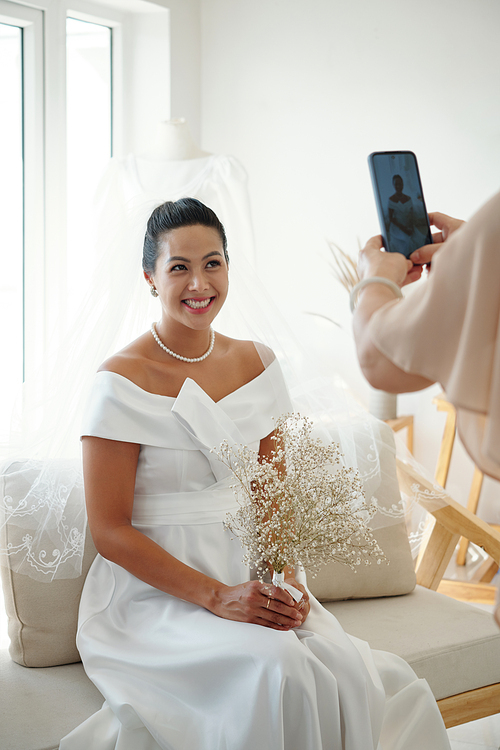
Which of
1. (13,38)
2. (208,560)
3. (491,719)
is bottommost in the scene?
(491,719)

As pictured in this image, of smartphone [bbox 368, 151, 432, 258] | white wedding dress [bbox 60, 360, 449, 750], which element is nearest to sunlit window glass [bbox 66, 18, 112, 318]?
white wedding dress [bbox 60, 360, 449, 750]

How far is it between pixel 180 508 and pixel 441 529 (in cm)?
94

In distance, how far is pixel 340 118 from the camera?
398 centimetres

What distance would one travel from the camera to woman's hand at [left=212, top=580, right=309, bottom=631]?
63.8 inches

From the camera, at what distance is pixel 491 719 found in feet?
8.46

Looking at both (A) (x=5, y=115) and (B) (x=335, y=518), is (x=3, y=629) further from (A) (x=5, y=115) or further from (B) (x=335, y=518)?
(A) (x=5, y=115)

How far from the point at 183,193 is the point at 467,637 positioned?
2.28m

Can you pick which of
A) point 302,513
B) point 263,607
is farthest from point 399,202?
point 263,607

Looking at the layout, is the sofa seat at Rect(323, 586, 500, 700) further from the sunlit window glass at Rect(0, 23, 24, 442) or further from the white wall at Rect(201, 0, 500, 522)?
the sunlit window glass at Rect(0, 23, 24, 442)

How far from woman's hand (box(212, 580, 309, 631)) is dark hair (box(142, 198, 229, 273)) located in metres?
0.93

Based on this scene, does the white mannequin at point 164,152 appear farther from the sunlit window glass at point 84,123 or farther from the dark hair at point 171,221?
the dark hair at point 171,221

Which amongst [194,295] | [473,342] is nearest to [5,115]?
[194,295]

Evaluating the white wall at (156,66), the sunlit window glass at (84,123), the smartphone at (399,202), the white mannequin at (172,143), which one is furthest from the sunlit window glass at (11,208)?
the smartphone at (399,202)

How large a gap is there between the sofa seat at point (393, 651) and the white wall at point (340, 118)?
1.69m
